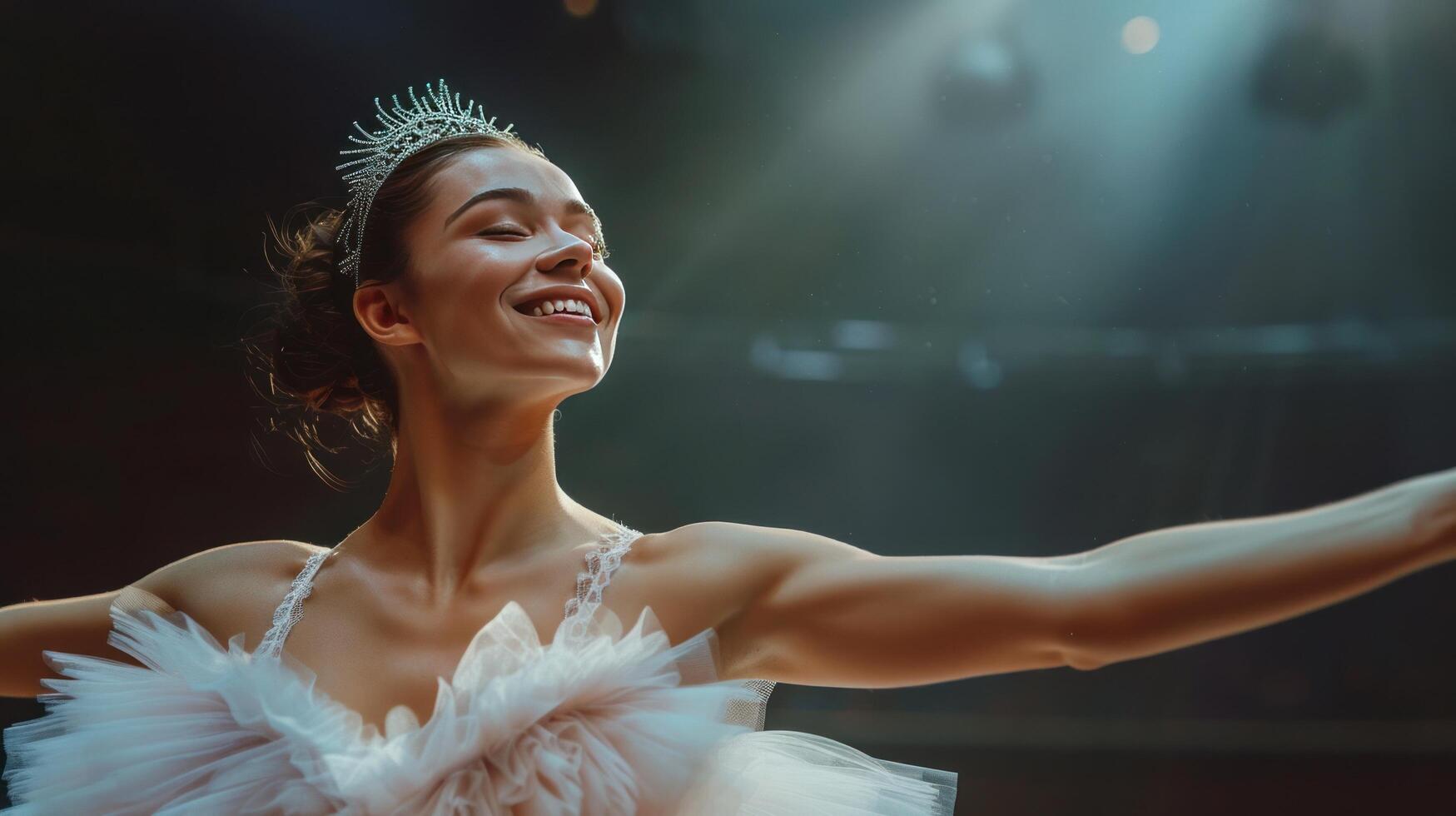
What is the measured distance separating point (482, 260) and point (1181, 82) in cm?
157

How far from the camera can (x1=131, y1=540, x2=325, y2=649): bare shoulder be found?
127 cm

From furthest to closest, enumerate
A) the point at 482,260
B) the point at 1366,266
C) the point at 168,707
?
the point at 1366,266 → the point at 482,260 → the point at 168,707

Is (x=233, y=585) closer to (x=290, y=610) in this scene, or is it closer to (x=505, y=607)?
(x=290, y=610)

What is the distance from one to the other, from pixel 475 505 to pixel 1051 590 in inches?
25.0

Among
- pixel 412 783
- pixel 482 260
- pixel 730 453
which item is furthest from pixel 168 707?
pixel 730 453

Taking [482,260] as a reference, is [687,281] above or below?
above

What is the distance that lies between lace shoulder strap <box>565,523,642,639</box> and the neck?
0.04m

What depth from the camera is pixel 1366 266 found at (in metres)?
2.58

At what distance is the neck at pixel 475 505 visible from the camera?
1.26 meters

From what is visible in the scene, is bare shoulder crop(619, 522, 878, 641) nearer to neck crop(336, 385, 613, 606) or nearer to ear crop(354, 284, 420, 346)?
neck crop(336, 385, 613, 606)

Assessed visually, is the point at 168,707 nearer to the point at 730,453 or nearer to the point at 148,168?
the point at 148,168

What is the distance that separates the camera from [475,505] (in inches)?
50.7

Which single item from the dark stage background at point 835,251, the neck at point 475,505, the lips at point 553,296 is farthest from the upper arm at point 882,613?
the dark stage background at point 835,251

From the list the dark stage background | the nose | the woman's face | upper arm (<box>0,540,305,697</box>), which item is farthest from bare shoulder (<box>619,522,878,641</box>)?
the dark stage background
